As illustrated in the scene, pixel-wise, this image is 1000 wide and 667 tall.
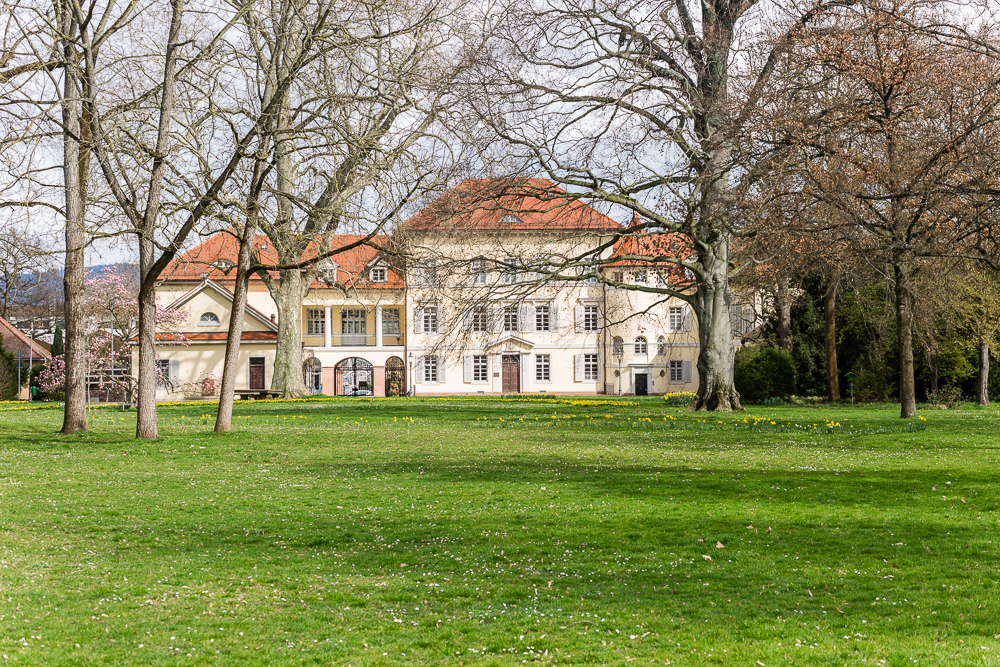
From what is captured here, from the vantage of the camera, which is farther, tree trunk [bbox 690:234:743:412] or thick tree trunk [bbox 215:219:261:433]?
tree trunk [bbox 690:234:743:412]

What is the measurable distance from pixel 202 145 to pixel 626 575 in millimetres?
13857

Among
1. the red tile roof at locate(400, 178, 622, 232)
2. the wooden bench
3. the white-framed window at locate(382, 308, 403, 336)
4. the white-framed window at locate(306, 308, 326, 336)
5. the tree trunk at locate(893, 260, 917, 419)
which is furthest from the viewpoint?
the white-framed window at locate(306, 308, 326, 336)

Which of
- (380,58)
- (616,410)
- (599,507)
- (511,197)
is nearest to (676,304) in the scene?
(616,410)

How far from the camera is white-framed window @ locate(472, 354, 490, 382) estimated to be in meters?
63.7

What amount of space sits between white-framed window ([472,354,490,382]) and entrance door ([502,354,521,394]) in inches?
49.0

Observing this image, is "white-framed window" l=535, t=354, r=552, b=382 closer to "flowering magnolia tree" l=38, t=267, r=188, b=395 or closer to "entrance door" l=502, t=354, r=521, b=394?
"entrance door" l=502, t=354, r=521, b=394

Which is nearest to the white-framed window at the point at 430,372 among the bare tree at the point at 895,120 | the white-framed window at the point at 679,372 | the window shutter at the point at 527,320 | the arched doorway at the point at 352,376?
the arched doorway at the point at 352,376

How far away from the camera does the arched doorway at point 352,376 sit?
6456cm

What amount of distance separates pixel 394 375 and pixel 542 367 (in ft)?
35.1

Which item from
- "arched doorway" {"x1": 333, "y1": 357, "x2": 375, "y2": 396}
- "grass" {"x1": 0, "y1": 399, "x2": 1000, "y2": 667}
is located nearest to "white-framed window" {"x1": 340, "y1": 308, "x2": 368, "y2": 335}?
"arched doorway" {"x1": 333, "y1": 357, "x2": 375, "y2": 396}

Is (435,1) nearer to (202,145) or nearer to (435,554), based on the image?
(202,145)

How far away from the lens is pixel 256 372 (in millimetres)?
55219

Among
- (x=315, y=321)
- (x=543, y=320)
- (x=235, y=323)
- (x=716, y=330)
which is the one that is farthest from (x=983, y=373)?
(x=315, y=321)

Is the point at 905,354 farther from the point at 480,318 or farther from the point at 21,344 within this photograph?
the point at 21,344
